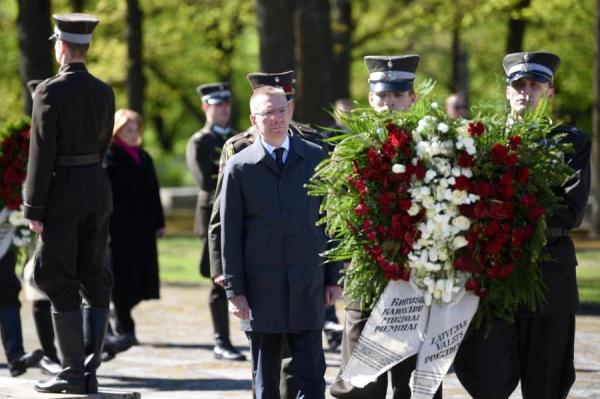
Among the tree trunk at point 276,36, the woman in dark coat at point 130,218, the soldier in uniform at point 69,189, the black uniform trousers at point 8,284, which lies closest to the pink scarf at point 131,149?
the woman in dark coat at point 130,218

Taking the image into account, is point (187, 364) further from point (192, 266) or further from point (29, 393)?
point (192, 266)

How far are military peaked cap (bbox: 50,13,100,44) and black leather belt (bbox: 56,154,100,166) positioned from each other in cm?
75

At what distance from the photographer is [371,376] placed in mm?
Answer: 6945

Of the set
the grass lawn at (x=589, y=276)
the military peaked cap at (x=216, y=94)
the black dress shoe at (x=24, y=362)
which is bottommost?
the grass lawn at (x=589, y=276)

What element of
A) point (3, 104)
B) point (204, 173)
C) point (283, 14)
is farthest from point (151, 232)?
point (3, 104)

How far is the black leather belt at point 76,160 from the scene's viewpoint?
8.59 m

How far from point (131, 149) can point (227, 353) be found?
214 centimetres

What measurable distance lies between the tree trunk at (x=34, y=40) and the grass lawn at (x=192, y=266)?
3.47 meters

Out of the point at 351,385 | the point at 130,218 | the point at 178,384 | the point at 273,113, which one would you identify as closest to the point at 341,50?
the point at 130,218

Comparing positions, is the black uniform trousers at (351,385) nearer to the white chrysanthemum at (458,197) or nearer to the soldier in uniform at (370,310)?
the soldier in uniform at (370,310)

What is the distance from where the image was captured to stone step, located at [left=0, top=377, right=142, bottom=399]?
8.12m

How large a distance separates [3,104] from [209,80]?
8149 millimetres

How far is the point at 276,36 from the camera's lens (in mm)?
15820

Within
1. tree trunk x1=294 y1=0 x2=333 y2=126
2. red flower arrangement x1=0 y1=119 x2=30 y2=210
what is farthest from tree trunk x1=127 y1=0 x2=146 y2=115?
red flower arrangement x1=0 y1=119 x2=30 y2=210
